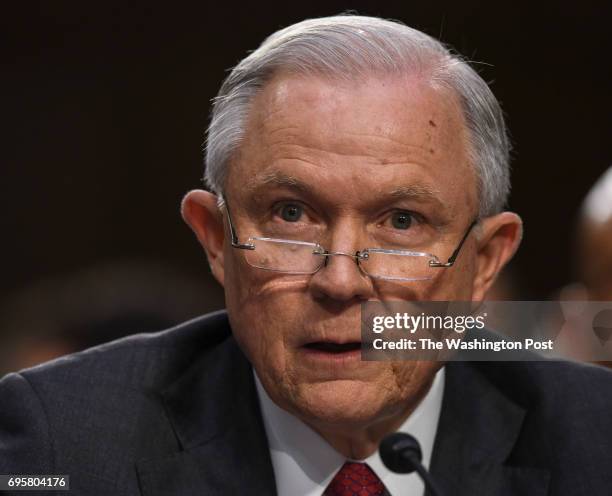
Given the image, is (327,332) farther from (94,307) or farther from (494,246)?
(94,307)

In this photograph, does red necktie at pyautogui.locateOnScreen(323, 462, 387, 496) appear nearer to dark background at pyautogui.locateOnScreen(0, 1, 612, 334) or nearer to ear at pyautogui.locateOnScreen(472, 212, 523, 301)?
ear at pyautogui.locateOnScreen(472, 212, 523, 301)

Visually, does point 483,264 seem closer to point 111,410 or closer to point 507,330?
point 507,330

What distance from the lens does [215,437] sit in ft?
7.11

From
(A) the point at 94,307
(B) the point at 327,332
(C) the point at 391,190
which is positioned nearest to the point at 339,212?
(C) the point at 391,190

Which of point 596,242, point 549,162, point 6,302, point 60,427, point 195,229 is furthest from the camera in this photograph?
point 549,162

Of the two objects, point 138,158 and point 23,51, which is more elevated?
point 23,51

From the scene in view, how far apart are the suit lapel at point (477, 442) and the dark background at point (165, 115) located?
8.59 feet

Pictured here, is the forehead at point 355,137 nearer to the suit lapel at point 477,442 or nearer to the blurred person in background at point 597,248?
the suit lapel at point 477,442

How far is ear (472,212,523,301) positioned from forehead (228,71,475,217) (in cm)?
15

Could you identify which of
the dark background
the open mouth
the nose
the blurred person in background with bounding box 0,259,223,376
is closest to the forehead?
the nose

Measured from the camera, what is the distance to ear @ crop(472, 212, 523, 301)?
2.16 metres

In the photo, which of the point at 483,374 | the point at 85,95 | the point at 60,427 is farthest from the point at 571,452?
the point at 85,95

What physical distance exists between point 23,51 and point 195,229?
10.5 feet

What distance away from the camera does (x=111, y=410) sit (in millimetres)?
2166
